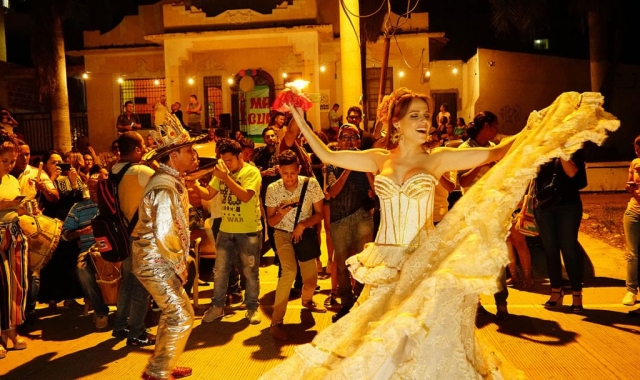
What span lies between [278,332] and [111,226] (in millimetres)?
2083

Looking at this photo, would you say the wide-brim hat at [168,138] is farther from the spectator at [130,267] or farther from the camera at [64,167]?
the camera at [64,167]

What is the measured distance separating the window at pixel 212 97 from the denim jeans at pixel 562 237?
63.6ft

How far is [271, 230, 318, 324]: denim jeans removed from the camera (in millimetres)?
6594

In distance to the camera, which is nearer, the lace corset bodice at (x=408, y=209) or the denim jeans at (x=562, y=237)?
the lace corset bodice at (x=408, y=209)

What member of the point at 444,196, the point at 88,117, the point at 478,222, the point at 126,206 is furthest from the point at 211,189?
the point at 88,117

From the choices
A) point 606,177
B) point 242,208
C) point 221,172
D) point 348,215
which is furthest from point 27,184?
point 606,177

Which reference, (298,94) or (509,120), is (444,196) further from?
(509,120)

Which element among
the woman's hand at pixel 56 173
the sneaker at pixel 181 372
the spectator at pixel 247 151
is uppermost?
the spectator at pixel 247 151

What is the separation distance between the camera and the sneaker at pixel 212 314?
7.16 metres

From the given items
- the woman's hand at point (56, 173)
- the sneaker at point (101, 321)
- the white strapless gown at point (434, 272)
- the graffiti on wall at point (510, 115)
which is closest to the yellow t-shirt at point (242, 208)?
the sneaker at point (101, 321)

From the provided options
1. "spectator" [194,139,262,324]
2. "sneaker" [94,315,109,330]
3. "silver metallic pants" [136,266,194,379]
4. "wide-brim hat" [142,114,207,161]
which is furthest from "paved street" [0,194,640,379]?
"wide-brim hat" [142,114,207,161]

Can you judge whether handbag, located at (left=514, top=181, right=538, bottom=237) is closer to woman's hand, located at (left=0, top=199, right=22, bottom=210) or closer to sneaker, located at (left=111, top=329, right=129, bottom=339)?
sneaker, located at (left=111, top=329, right=129, bottom=339)

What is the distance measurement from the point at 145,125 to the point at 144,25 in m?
4.06

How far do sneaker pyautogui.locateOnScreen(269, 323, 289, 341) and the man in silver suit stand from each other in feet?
5.34
